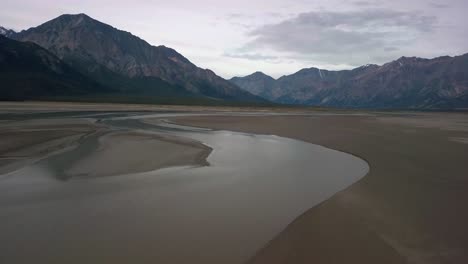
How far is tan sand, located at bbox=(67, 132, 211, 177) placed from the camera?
1535 centimetres

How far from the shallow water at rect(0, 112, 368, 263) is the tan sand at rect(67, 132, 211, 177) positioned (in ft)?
3.66

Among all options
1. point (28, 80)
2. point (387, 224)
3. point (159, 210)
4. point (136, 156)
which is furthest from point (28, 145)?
point (28, 80)

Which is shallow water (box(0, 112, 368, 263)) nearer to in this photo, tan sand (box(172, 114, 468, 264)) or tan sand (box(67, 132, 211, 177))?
tan sand (box(172, 114, 468, 264))

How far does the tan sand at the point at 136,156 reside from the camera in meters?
15.4

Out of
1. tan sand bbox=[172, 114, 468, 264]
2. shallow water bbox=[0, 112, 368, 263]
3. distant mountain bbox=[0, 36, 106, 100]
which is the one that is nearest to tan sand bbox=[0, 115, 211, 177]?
shallow water bbox=[0, 112, 368, 263]

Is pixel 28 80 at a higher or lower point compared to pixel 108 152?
higher

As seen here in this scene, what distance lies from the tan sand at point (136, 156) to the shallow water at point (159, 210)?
1117 mm

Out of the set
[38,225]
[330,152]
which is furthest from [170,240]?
[330,152]

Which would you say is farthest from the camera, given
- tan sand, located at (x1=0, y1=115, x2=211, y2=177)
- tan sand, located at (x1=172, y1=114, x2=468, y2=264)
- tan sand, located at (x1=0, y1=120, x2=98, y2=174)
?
tan sand, located at (x1=0, y1=120, x2=98, y2=174)

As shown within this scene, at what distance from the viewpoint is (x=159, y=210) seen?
33.2 feet

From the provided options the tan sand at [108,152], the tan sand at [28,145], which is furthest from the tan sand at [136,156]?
the tan sand at [28,145]

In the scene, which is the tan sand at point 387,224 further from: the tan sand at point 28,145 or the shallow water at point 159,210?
the tan sand at point 28,145

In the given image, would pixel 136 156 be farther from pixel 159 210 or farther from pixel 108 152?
pixel 159 210

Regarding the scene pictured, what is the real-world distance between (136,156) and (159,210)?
9055 millimetres
